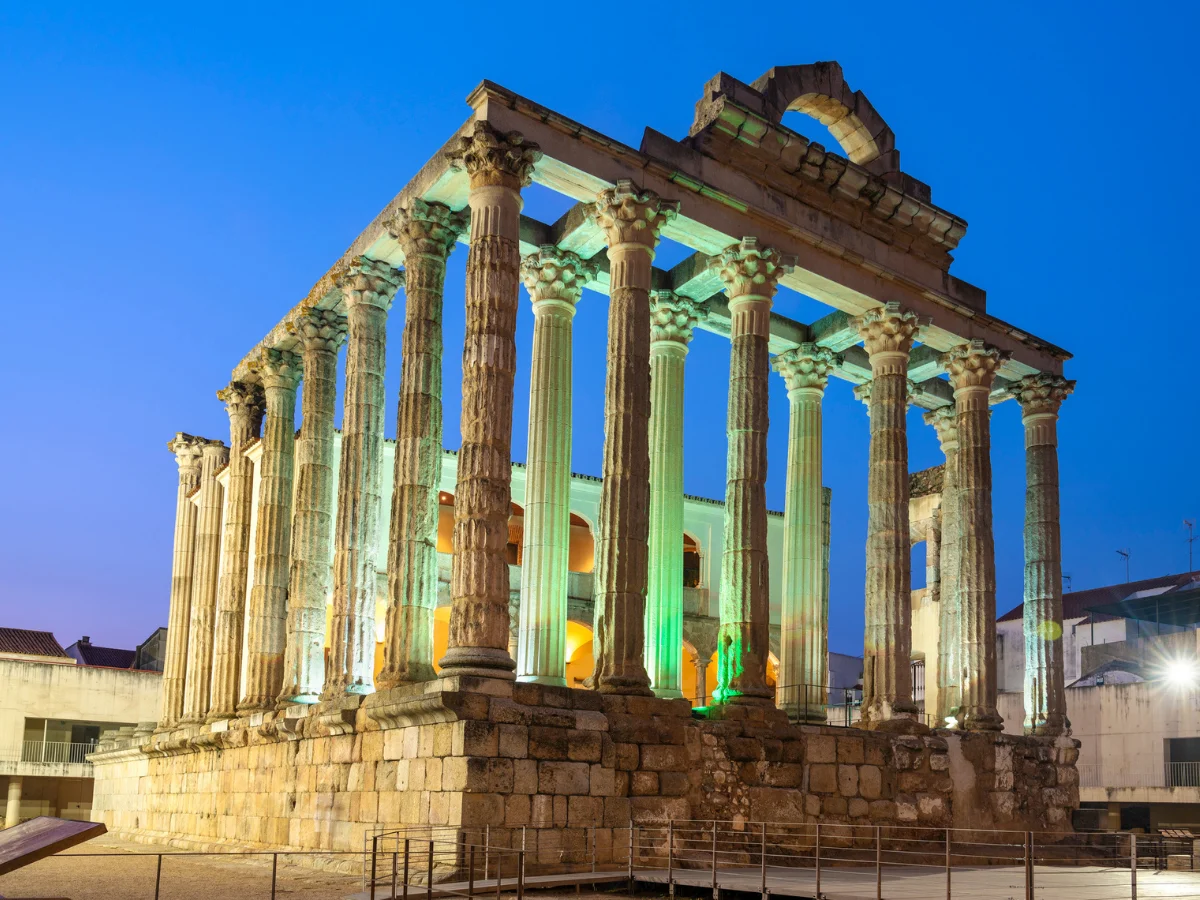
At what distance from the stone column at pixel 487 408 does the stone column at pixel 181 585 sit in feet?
50.6

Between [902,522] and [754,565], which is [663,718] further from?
[902,522]

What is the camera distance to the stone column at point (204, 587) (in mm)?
29719

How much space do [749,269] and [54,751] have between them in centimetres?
3288

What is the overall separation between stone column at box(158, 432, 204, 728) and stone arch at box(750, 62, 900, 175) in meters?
17.4

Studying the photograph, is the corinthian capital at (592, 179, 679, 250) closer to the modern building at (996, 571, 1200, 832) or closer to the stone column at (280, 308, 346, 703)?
the stone column at (280, 308, 346, 703)

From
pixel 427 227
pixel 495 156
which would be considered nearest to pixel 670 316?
pixel 427 227

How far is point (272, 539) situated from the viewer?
27.0 m

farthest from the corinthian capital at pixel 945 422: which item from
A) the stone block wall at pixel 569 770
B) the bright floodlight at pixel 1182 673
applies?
the bright floodlight at pixel 1182 673

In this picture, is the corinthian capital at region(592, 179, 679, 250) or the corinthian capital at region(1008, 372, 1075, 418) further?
the corinthian capital at region(1008, 372, 1075, 418)

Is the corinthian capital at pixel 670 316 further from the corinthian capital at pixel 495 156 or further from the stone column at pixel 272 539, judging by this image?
the stone column at pixel 272 539

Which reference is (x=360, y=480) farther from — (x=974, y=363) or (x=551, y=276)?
(x=974, y=363)

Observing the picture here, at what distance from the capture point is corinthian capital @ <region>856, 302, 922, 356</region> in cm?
2525

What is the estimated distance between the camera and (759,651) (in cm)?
2159

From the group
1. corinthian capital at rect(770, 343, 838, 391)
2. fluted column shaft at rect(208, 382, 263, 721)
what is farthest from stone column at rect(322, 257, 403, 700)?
corinthian capital at rect(770, 343, 838, 391)
